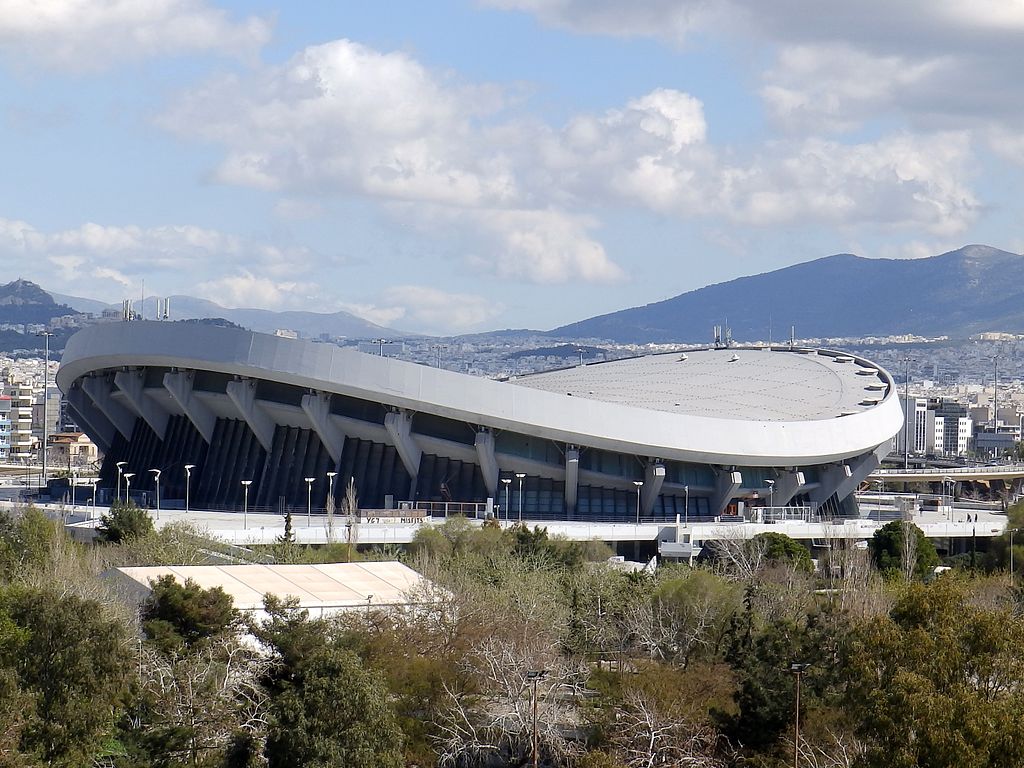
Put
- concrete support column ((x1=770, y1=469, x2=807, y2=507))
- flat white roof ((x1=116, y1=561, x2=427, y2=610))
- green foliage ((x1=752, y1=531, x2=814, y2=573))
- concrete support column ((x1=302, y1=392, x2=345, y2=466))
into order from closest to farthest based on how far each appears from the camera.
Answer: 1. flat white roof ((x1=116, y1=561, x2=427, y2=610))
2. green foliage ((x1=752, y1=531, x2=814, y2=573))
3. concrete support column ((x1=302, y1=392, x2=345, y2=466))
4. concrete support column ((x1=770, y1=469, x2=807, y2=507))

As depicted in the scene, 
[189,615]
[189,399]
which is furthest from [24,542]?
[189,399]

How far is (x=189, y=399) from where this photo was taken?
69875mm

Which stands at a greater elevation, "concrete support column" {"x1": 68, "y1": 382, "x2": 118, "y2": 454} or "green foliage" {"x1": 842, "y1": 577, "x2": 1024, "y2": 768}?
"concrete support column" {"x1": 68, "y1": 382, "x2": 118, "y2": 454}

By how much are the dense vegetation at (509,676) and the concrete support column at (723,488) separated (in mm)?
23684

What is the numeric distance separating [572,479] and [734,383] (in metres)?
15.8

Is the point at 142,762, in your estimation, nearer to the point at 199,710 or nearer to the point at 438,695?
the point at 199,710

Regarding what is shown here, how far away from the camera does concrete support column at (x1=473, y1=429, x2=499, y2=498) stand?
63281mm

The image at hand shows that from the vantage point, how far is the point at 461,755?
3100 centimetres

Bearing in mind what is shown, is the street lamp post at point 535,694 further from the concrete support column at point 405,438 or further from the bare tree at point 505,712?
the concrete support column at point 405,438

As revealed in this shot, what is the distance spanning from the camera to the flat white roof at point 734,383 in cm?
7088

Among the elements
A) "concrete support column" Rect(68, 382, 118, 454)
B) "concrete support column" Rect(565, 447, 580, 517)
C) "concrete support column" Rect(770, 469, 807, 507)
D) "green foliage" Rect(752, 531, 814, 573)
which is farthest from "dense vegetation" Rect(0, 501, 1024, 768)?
"concrete support column" Rect(68, 382, 118, 454)

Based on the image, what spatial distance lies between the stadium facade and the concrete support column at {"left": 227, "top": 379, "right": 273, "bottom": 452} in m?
0.07

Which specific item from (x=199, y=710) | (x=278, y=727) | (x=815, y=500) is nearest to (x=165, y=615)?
(x=199, y=710)

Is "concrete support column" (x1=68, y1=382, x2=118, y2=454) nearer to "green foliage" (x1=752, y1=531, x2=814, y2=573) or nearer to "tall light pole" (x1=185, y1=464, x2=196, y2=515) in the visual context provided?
"tall light pole" (x1=185, y1=464, x2=196, y2=515)
